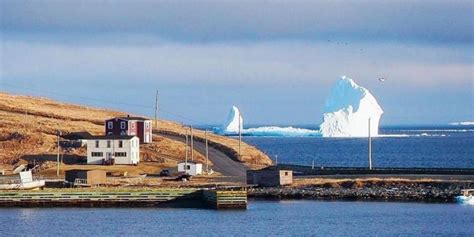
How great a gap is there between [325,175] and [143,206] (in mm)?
19964

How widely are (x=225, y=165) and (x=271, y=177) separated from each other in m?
22.1

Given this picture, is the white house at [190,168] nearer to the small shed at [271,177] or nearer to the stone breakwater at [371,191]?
the small shed at [271,177]

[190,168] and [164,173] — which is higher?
[190,168]

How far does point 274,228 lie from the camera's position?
6531 cm

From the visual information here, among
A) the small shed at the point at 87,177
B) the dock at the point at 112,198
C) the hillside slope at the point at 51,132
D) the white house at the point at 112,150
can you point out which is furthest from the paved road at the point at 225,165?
the dock at the point at 112,198

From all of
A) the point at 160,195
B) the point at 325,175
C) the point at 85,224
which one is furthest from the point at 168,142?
the point at 85,224

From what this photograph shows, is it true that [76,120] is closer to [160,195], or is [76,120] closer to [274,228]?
[160,195]

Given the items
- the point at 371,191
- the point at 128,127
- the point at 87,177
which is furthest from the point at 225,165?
the point at 371,191

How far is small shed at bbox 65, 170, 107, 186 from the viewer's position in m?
87.6

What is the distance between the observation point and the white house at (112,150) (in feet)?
348

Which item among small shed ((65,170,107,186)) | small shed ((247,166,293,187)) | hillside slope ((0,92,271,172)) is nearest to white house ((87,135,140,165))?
hillside slope ((0,92,271,172))

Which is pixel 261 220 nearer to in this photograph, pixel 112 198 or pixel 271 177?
pixel 112 198

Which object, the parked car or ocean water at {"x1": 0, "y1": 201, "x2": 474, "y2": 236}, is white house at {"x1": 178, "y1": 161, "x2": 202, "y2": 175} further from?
ocean water at {"x1": 0, "y1": 201, "x2": 474, "y2": 236}

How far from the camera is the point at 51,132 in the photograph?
123 metres
